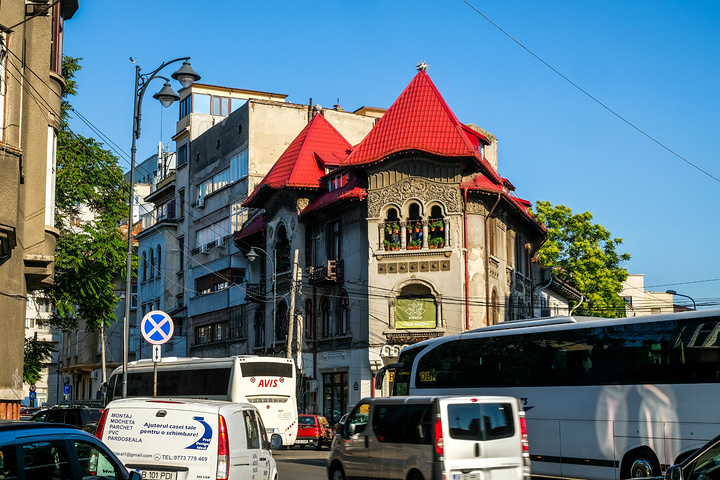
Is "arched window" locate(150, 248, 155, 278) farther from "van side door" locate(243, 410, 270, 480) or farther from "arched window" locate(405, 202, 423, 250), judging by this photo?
"van side door" locate(243, 410, 270, 480)

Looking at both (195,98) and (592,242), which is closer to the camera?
(592,242)

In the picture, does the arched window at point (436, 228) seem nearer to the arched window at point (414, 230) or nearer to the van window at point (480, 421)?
the arched window at point (414, 230)

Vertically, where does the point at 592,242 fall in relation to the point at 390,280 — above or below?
above

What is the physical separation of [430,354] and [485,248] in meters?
17.6

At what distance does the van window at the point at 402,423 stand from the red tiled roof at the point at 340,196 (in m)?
26.1

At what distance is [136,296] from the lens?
74250 millimetres

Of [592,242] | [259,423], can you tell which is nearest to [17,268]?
[259,423]

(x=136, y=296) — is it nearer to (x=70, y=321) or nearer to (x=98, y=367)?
(x=98, y=367)

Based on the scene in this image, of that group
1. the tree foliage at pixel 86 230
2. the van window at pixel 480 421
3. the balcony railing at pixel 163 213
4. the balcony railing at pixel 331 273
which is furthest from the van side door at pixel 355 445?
the balcony railing at pixel 163 213

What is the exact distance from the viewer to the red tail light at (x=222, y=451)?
11.4 meters

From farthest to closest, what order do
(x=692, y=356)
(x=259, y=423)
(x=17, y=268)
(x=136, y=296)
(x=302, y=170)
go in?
(x=136, y=296) < (x=302, y=170) < (x=17, y=268) < (x=692, y=356) < (x=259, y=423)

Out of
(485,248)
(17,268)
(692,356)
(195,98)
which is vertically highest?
(195,98)

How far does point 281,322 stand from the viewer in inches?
1866

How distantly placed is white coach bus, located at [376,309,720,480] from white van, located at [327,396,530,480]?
3.81m
